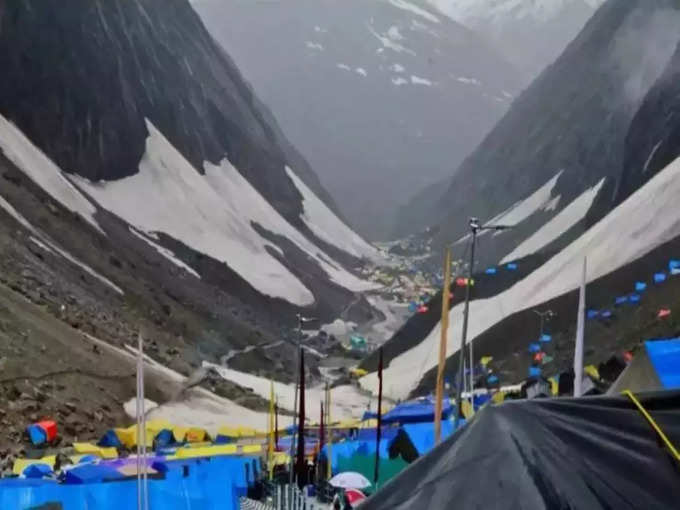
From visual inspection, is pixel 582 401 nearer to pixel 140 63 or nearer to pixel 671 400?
pixel 671 400

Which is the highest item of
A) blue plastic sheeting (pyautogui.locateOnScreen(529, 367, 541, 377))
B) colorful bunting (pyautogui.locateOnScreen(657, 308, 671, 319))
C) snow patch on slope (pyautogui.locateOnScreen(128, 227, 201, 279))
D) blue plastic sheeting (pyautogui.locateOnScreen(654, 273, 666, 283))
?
snow patch on slope (pyautogui.locateOnScreen(128, 227, 201, 279))

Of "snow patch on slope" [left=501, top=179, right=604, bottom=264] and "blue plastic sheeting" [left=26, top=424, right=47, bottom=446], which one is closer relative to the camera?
"blue plastic sheeting" [left=26, top=424, right=47, bottom=446]

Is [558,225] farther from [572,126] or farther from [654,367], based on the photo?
[654,367]

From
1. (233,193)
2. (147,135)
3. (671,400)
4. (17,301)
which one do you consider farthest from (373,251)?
(671,400)

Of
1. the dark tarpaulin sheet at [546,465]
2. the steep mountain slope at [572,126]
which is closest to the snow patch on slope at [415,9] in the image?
the steep mountain slope at [572,126]

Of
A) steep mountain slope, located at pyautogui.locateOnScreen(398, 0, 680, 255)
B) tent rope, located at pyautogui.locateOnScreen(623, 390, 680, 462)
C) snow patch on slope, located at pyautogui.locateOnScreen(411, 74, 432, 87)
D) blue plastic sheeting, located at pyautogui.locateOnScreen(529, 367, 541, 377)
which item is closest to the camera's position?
tent rope, located at pyautogui.locateOnScreen(623, 390, 680, 462)

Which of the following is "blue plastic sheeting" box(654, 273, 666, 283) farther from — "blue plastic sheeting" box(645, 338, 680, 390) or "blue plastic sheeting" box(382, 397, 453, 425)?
"blue plastic sheeting" box(645, 338, 680, 390)

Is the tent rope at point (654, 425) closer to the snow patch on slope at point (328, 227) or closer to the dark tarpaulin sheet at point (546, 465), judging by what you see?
the dark tarpaulin sheet at point (546, 465)

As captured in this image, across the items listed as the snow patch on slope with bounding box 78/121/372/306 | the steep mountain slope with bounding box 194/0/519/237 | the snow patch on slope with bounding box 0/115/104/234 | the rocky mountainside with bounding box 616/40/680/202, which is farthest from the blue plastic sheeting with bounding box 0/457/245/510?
the steep mountain slope with bounding box 194/0/519/237
